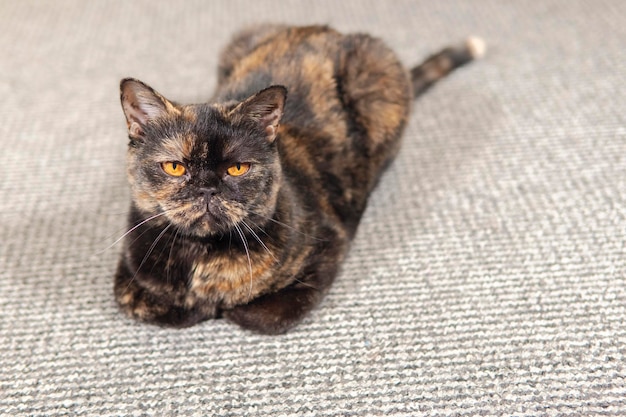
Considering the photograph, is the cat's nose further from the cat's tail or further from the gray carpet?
the cat's tail

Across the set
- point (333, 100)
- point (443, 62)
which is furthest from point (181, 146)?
point (443, 62)

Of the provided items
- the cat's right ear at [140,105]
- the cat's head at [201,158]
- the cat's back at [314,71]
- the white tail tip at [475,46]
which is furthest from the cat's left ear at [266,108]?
the white tail tip at [475,46]

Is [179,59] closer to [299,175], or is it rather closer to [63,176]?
[63,176]

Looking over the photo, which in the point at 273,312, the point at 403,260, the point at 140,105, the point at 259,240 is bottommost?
the point at 403,260

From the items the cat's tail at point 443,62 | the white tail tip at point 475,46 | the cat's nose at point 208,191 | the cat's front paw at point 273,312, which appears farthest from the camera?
the white tail tip at point 475,46

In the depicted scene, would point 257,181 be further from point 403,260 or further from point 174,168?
point 403,260

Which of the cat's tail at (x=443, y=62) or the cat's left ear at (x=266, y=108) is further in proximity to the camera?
the cat's tail at (x=443, y=62)

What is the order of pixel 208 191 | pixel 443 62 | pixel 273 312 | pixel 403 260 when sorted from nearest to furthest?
pixel 208 191 → pixel 273 312 → pixel 403 260 → pixel 443 62

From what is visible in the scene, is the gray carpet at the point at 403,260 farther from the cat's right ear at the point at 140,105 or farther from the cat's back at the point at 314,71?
the cat's right ear at the point at 140,105

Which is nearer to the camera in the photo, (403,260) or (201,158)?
(201,158)
